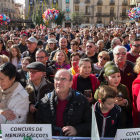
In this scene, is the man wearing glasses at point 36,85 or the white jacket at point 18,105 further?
the man wearing glasses at point 36,85

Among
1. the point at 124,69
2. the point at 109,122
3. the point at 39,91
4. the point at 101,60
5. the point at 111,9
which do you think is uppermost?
the point at 111,9

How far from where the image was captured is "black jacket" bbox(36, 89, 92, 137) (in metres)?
2.07

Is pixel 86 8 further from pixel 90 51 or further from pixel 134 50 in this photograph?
pixel 134 50

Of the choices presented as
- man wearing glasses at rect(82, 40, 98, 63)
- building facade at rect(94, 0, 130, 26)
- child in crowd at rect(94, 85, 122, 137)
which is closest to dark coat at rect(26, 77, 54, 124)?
child in crowd at rect(94, 85, 122, 137)

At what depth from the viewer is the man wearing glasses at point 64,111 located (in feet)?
6.78

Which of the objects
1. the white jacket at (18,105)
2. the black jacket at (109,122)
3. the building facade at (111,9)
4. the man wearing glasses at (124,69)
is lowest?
the black jacket at (109,122)

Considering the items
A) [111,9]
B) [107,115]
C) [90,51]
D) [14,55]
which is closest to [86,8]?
[111,9]

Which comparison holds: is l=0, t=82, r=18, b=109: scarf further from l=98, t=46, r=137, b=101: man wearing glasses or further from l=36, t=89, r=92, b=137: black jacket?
l=98, t=46, r=137, b=101: man wearing glasses

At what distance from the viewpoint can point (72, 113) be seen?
6.73 ft

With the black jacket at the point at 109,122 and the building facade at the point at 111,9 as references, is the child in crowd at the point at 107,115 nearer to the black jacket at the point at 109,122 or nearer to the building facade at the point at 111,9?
the black jacket at the point at 109,122

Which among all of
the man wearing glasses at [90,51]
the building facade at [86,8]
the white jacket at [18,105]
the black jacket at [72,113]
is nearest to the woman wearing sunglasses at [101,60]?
the man wearing glasses at [90,51]

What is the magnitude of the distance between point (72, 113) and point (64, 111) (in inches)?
4.0

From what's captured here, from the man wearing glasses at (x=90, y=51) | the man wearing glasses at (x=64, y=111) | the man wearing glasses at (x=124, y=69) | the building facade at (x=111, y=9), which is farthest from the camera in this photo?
the building facade at (x=111, y=9)

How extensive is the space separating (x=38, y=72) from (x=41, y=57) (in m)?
1.10
